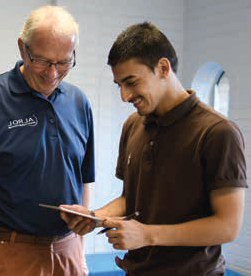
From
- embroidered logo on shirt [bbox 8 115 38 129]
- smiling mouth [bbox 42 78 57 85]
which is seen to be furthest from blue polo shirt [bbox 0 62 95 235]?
smiling mouth [bbox 42 78 57 85]

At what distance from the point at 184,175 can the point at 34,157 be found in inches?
31.0

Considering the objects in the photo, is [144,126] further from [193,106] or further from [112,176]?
[112,176]

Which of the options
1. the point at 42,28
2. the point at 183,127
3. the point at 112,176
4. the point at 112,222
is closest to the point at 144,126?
the point at 183,127

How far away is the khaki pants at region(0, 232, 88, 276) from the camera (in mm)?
2305

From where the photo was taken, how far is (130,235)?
1778mm

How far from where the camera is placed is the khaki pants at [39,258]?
2.30 metres

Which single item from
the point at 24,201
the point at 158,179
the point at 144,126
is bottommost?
the point at 24,201

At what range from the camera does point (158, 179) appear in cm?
192

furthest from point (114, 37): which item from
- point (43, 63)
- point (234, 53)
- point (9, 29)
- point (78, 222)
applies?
point (78, 222)

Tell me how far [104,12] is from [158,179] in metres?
4.04

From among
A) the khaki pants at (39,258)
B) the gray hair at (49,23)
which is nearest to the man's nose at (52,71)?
the gray hair at (49,23)

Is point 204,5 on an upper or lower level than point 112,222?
upper

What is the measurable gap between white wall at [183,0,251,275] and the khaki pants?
9.20 ft

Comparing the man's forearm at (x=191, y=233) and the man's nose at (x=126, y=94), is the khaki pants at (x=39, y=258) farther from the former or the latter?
the man's nose at (x=126, y=94)
